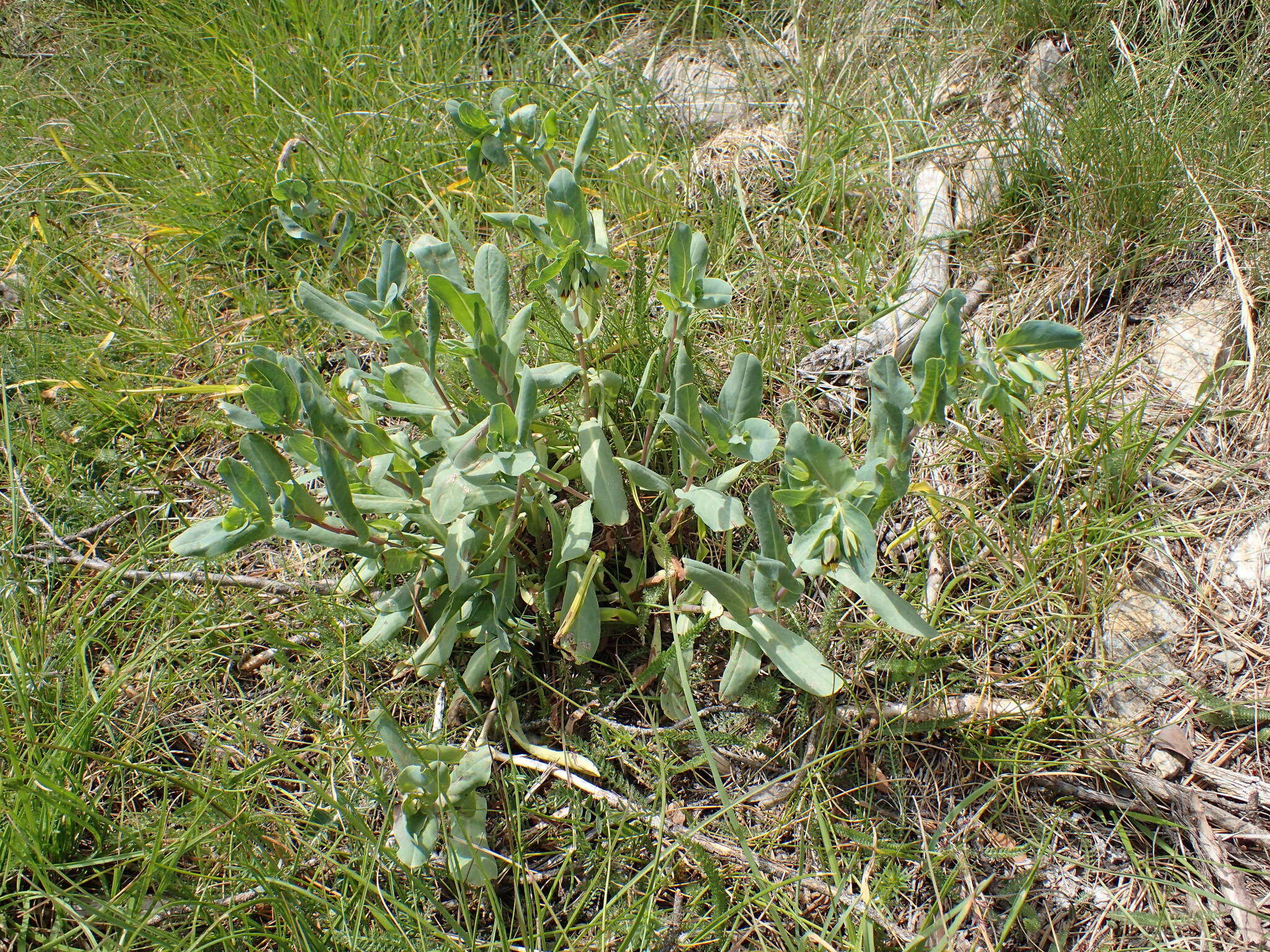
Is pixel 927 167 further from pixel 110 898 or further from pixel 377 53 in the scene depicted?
pixel 110 898

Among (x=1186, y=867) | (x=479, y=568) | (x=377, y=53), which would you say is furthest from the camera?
(x=377, y=53)

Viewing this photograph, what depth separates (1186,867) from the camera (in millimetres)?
1481

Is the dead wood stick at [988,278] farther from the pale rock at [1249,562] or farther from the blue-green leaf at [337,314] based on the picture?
the blue-green leaf at [337,314]

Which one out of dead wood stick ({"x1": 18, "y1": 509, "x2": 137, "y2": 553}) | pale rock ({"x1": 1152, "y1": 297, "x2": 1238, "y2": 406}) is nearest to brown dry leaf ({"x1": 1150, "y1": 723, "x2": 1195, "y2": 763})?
pale rock ({"x1": 1152, "y1": 297, "x2": 1238, "y2": 406})

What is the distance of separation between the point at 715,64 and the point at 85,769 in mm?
2894

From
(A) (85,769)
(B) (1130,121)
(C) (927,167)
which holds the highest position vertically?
(B) (1130,121)

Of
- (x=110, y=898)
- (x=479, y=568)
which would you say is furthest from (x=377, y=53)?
(x=110, y=898)

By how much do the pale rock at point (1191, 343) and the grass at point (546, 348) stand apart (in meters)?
0.09

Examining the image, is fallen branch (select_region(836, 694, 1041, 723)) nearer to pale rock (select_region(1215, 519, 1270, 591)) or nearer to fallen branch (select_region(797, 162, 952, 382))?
pale rock (select_region(1215, 519, 1270, 591))

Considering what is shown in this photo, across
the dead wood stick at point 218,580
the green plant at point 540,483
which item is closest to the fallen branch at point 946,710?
the green plant at point 540,483

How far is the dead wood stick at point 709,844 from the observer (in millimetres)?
1454

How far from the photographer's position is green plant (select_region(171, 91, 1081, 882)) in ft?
4.17

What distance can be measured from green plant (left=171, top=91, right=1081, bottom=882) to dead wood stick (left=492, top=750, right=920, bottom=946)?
4cm

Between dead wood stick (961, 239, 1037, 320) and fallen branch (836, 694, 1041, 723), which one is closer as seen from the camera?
fallen branch (836, 694, 1041, 723)
